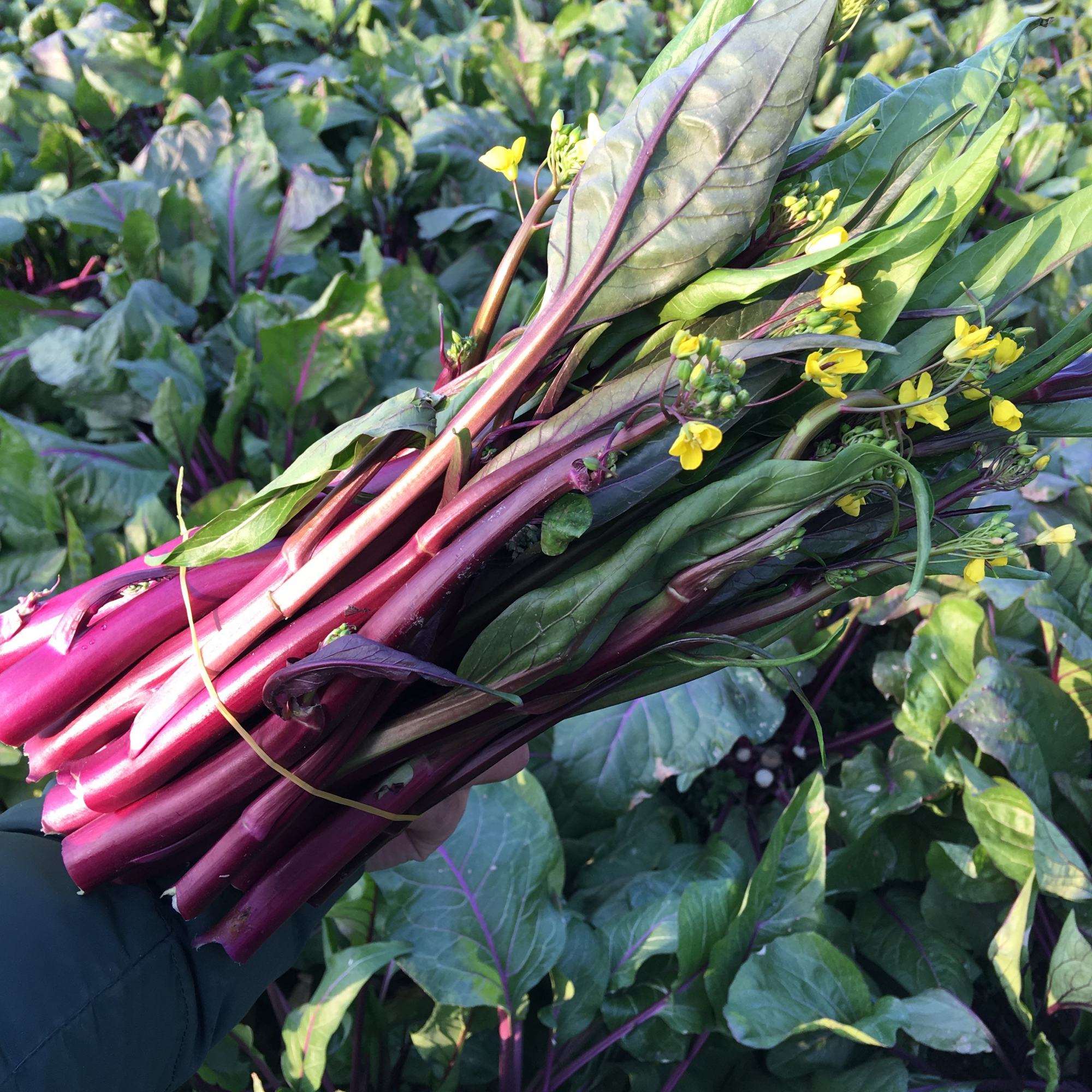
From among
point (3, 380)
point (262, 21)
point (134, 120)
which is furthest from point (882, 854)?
point (262, 21)

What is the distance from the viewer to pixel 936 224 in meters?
0.83

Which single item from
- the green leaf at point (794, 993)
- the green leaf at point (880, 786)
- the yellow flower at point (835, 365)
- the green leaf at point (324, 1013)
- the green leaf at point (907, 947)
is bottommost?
the green leaf at point (907, 947)

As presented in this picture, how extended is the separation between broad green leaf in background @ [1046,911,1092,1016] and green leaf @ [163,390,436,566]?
1528 mm

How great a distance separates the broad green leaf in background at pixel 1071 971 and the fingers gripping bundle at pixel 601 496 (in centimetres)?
99

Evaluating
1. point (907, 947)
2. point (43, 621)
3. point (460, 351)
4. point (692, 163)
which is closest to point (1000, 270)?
point (692, 163)

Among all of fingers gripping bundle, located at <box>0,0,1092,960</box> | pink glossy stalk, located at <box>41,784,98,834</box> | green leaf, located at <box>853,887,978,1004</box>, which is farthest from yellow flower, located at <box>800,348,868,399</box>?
green leaf, located at <box>853,887,978,1004</box>

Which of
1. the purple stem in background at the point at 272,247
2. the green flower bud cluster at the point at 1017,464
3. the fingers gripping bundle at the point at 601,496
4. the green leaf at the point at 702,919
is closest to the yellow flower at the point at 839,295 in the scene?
the fingers gripping bundle at the point at 601,496

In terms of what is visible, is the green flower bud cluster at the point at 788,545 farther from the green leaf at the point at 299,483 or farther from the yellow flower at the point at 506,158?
the yellow flower at the point at 506,158

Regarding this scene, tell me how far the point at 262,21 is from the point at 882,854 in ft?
15.7

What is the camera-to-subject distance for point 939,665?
2.03 m

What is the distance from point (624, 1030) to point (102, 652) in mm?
1253

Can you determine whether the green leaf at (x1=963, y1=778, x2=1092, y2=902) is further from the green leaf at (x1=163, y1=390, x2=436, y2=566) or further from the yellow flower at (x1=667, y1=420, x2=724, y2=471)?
the green leaf at (x1=163, y1=390, x2=436, y2=566)

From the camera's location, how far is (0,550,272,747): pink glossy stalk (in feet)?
3.43

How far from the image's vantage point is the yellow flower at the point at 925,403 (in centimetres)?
79
